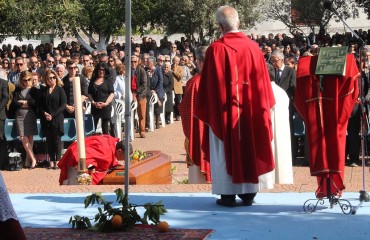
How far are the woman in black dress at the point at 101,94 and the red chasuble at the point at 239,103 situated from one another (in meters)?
9.34

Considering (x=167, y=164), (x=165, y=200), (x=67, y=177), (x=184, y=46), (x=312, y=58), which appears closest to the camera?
(x=312, y=58)

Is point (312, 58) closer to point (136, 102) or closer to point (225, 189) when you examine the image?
point (225, 189)

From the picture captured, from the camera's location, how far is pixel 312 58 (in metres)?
9.80

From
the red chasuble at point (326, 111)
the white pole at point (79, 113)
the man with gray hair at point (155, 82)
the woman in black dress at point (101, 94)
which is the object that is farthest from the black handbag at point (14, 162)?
the red chasuble at point (326, 111)

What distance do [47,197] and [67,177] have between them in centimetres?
210

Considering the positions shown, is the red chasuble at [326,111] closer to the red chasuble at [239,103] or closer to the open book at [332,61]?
the open book at [332,61]

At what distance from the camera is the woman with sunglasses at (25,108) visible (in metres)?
17.9

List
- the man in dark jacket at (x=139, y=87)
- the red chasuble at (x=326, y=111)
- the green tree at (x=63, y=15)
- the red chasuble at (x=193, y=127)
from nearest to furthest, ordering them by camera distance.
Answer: the red chasuble at (x=326, y=111) < the red chasuble at (x=193, y=127) < the man in dark jacket at (x=139, y=87) < the green tree at (x=63, y=15)

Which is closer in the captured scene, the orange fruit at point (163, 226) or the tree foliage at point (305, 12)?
the orange fruit at point (163, 226)

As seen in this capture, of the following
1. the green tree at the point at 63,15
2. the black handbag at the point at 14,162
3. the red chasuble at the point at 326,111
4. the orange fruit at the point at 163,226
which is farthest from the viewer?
the green tree at the point at 63,15

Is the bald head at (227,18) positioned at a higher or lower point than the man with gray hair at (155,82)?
higher

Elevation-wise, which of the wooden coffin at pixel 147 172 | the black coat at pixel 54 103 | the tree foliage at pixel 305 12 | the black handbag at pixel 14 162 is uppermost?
the tree foliage at pixel 305 12

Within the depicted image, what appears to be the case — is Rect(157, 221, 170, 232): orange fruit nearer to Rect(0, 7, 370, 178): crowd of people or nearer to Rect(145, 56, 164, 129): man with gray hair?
Rect(0, 7, 370, 178): crowd of people

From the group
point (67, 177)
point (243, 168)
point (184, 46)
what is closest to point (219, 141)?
point (243, 168)
